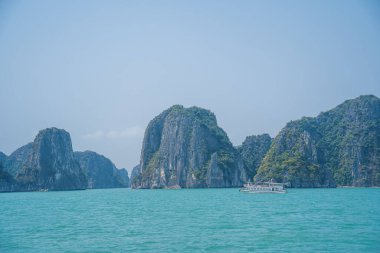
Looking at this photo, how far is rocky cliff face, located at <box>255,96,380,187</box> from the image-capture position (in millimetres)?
155625

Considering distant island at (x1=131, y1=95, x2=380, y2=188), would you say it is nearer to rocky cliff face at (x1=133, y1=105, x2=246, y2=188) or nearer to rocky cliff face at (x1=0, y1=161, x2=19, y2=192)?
rocky cliff face at (x1=133, y1=105, x2=246, y2=188)

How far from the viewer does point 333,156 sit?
7446 inches

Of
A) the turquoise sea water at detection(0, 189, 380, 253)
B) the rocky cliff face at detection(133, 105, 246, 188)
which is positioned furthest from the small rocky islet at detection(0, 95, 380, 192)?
the turquoise sea water at detection(0, 189, 380, 253)

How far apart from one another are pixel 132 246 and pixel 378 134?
16315 centimetres

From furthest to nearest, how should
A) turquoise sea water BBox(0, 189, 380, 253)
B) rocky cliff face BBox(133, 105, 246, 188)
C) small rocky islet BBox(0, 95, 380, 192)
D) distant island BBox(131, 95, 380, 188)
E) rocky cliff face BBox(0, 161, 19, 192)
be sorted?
rocky cliff face BBox(133, 105, 246, 188)
rocky cliff face BBox(0, 161, 19, 192)
small rocky islet BBox(0, 95, 380, 192)
distant island BBox(131, 95, 380, 188)
turquoise sea water BBox(0, 189, 380, 253)

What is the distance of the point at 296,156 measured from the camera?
163 m

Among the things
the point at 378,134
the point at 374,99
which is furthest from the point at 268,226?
the point at 374,99

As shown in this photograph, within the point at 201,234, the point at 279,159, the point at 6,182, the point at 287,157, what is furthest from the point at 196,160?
the point at 201,234

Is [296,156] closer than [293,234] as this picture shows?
No

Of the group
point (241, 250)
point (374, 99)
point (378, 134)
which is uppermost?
point (374, 99)

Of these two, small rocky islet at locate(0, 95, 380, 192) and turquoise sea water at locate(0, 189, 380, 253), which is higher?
small rocky islet at locate(0, 95, 380, 192)

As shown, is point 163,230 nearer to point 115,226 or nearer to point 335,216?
point 115,226

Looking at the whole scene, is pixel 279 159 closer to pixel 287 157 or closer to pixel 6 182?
pixel 287 157

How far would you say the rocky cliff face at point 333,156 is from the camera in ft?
511
